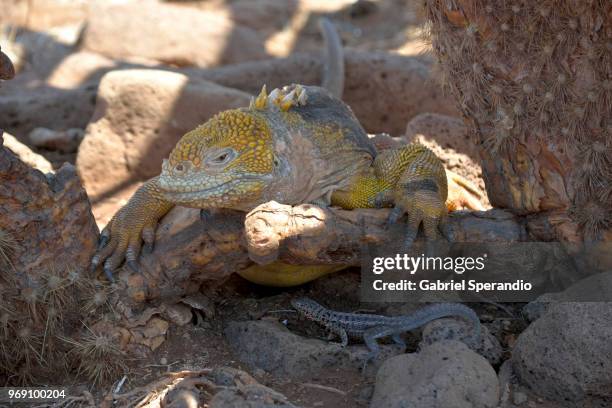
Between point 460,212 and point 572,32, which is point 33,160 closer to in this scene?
point 460,212

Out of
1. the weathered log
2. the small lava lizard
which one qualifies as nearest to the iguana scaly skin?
the weathered log

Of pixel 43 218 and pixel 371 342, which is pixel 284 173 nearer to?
pixel 371 342

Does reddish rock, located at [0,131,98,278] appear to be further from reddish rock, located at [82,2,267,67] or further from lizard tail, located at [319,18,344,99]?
reddish rock, located at [82,2,267,67]

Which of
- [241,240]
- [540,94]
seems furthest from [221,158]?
[540,94]

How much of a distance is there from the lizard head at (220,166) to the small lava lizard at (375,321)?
989mm

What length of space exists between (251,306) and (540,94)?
8.45 feet

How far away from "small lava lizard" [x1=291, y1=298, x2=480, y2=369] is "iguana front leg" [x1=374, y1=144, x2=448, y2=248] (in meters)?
0.49

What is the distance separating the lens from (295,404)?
4.37 metres

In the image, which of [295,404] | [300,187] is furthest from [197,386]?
[300,187]

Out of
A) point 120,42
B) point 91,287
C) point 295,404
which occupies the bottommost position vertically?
point 295,404

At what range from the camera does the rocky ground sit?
413cm

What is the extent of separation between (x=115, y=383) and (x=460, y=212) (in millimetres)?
2657

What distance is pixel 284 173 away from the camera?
491 cm

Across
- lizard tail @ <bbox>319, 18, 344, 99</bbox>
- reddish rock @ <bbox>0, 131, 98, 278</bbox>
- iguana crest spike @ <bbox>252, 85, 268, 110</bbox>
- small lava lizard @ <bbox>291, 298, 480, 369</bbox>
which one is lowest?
small lava lizard @ <bbox>291, 298, 480, 369</bbox>
